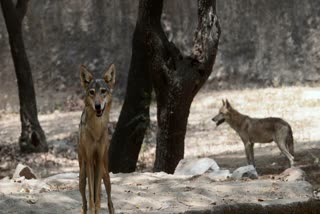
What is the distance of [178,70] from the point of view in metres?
9.86

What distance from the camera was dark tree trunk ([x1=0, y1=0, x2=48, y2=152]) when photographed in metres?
15.4

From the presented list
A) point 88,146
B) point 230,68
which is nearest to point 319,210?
point 88,146

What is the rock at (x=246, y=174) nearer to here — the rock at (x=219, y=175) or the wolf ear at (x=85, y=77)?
the rock at (x=219, y=175)

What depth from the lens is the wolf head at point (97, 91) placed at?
16.8 ft

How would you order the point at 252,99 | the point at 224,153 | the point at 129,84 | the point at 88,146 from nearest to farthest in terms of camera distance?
the point at 88,146, the point at 129,84, the point at 224,153, the point at 252,99

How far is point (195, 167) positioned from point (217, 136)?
7.49 meters

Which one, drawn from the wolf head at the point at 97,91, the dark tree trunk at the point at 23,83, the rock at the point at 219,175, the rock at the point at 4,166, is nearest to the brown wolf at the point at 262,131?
the rock at the point at 219,175

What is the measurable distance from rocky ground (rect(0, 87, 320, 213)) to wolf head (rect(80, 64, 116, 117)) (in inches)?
70.9

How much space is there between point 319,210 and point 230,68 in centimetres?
1841

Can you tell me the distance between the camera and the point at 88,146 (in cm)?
540

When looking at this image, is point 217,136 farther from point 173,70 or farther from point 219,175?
point 219,175

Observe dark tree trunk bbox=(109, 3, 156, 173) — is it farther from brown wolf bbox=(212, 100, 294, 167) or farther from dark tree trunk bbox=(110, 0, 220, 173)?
brown wolf bbox=(212, 100, 294, 167)

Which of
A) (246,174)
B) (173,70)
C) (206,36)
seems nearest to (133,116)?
(173,70)

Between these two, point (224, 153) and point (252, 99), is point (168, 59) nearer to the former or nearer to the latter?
point (224, 153)
